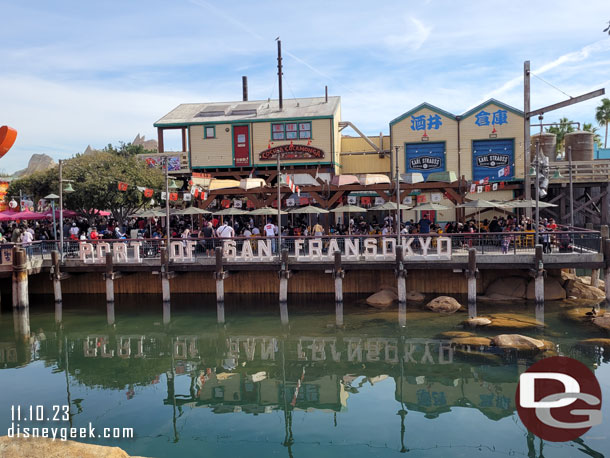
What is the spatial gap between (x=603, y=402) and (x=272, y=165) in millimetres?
24818

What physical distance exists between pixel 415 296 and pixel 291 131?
50.4ft

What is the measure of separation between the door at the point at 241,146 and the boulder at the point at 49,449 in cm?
2675

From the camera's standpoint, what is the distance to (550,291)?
→ 23781 millimetres

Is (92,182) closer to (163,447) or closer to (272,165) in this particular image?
(272,165)

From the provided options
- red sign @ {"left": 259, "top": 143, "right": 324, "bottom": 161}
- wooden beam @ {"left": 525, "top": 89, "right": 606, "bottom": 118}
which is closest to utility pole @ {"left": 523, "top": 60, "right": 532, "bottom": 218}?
wooden beam @ {"left": 525, "top": 89, "right": 606, "bottom": 118}

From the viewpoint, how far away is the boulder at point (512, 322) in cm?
1959

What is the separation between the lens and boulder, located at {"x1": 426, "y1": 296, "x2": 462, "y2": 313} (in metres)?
22.3

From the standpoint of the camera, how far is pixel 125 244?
24391 millimetres

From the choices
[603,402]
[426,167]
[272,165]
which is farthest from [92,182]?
[603,402]

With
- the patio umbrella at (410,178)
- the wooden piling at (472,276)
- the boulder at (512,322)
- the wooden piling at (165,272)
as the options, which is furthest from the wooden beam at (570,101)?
the wooden piling at (165,272)

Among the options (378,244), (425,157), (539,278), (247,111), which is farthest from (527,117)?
(247,111)

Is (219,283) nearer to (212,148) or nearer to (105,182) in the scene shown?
(105,182)

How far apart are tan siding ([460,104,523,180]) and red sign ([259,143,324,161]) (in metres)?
9.09

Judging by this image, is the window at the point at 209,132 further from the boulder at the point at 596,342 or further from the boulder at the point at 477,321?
the boulder at the point at 596,342
